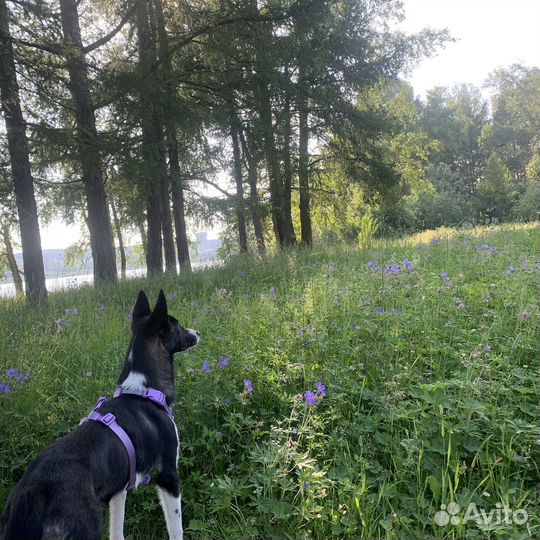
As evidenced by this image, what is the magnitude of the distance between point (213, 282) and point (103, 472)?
5.29 metres

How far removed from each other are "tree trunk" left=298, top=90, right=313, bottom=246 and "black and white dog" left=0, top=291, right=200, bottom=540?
Answer: 9.80m

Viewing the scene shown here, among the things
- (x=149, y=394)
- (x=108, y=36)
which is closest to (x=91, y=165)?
(x=108, y=36)

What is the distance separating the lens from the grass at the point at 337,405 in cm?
229

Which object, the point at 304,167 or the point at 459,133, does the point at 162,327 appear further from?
the point at 459,133

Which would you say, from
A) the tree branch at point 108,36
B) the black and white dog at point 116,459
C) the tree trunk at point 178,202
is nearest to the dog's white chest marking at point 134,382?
the black and white dog at point 116,459

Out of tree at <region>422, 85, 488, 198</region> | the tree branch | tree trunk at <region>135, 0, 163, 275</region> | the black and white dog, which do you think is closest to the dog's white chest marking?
the black and white dog

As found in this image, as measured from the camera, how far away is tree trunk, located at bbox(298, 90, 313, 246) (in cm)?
1363

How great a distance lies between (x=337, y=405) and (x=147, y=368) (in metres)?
1.41

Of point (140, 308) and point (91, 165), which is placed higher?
point (91, 165)

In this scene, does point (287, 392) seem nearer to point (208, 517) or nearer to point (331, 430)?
point (331, 430)

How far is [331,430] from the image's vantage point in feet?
9.46

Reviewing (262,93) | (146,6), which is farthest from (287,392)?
(146,6)

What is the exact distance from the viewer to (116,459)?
228cm

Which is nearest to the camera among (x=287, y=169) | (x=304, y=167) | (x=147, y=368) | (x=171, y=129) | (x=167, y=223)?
(x=147, y=368)
